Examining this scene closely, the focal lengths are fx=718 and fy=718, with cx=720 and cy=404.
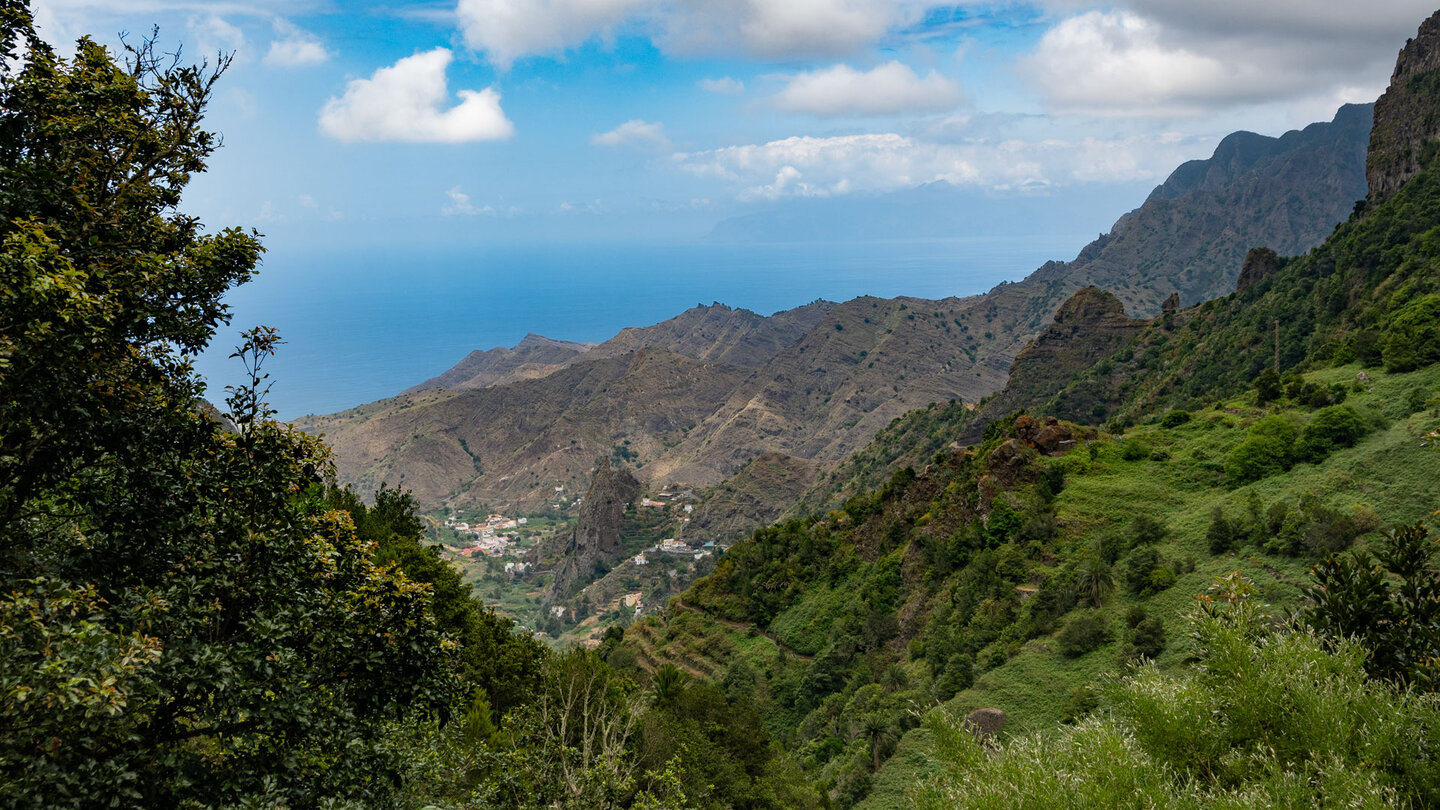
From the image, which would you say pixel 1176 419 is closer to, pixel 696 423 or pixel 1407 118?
pixel 1407 118

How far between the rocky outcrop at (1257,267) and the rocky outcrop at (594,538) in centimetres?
9378

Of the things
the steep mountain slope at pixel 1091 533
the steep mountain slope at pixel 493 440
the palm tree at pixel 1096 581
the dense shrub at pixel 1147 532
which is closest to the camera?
the steep mountain slope at pixel 1091 533

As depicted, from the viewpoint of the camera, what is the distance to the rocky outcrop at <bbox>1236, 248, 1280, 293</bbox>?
255ft

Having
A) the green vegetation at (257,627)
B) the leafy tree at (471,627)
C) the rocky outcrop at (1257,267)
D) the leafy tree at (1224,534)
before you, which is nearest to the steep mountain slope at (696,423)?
the rocky outcrop at (1257,267)

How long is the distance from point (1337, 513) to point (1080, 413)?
57.0 metres

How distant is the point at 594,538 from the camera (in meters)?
121

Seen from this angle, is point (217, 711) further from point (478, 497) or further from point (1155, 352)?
point (478, 497)

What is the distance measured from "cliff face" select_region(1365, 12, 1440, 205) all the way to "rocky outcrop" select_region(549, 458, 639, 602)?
10458 cm

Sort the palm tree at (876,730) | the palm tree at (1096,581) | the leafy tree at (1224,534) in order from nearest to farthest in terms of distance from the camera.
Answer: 1. the leafy tree at (1224,534)
2. the palm tree at (1096,581)
3. the palm tree at (876,730)

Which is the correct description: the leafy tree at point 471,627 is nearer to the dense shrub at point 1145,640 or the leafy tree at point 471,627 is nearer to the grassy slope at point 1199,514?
the grassy slope at point 1199,514

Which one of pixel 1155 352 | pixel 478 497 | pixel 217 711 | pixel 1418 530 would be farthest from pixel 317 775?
pixel 478 497

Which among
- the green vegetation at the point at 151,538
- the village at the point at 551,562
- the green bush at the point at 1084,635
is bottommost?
the village at the point at 551,562

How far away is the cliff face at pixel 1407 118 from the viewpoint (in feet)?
203

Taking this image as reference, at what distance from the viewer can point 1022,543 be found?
40.0 meters
